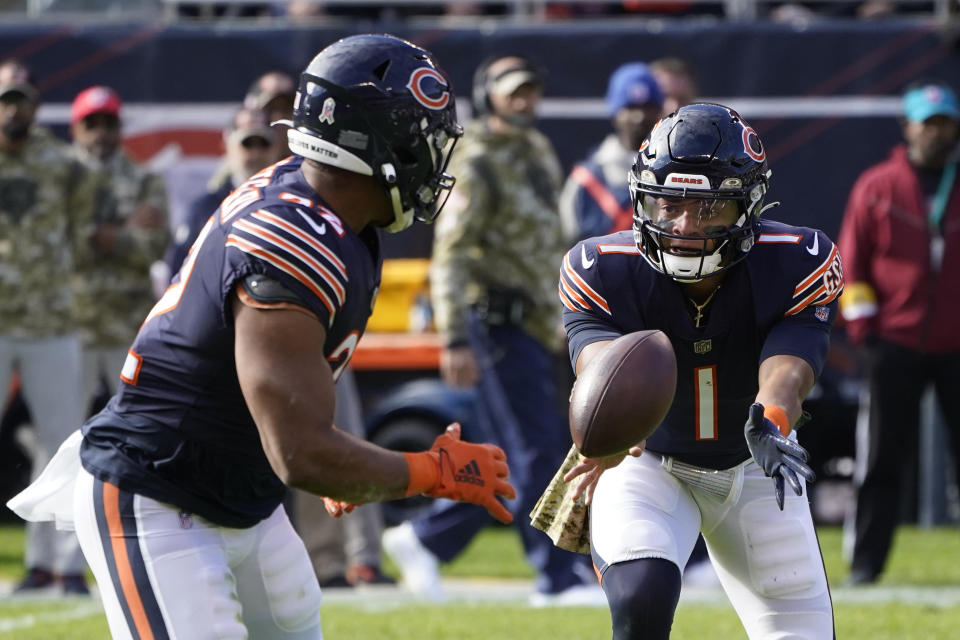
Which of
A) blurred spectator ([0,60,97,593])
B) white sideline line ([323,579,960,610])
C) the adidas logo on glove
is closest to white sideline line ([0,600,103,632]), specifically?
blurred spectator ([0,60,97,593])

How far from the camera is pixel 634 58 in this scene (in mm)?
8938

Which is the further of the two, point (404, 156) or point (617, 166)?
point (617, 166)

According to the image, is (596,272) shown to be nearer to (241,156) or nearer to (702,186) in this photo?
(702,186)

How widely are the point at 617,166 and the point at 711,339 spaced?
303 centimetres

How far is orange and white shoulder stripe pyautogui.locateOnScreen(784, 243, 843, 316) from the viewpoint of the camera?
148 inches

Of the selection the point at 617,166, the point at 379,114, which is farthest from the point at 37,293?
the point at 379,114

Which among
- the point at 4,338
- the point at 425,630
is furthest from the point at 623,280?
the point at 4,338

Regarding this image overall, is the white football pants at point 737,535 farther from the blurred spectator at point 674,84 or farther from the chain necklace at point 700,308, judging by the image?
the blurred spectator at point 674,84

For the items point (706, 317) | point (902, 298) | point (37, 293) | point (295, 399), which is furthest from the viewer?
point (902, 298)

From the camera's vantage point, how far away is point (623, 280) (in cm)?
389

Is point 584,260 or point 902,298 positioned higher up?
point 584,260

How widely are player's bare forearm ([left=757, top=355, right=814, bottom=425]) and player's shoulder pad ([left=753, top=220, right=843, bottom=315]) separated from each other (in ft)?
0.64

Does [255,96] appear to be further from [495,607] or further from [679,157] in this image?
[679,157]

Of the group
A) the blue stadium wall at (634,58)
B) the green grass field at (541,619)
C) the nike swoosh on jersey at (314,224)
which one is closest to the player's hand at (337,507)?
the nike swoosh on jersey at (314,224)
